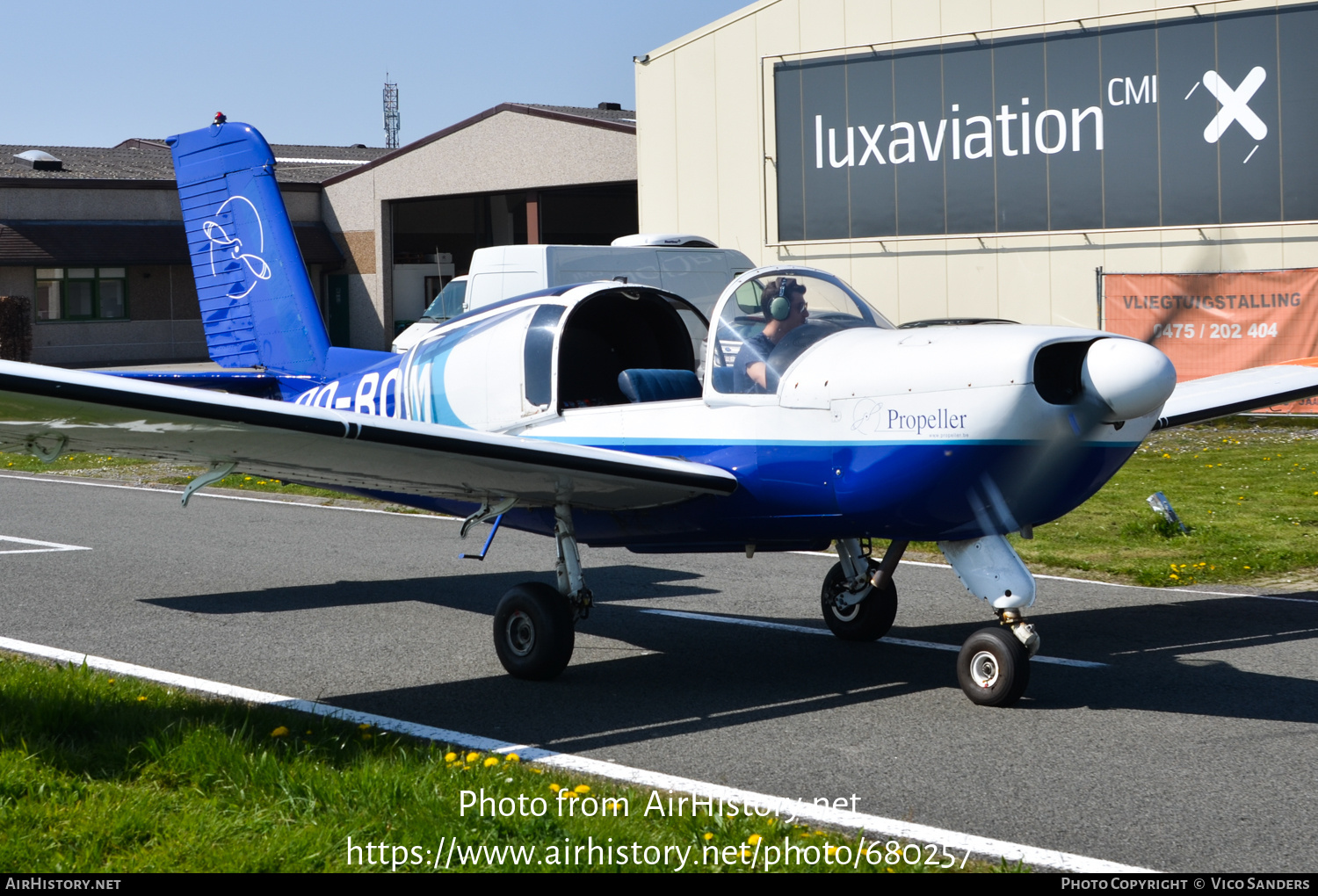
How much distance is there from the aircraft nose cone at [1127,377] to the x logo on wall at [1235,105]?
16872 millimetres

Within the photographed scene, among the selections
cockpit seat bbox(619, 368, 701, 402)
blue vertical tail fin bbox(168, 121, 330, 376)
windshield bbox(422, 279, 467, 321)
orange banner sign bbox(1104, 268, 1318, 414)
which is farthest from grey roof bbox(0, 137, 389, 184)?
cockpit seat bbox(619, 368, 701, 402)

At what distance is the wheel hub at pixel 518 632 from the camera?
264 inches

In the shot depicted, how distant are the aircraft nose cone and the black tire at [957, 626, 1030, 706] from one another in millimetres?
1139

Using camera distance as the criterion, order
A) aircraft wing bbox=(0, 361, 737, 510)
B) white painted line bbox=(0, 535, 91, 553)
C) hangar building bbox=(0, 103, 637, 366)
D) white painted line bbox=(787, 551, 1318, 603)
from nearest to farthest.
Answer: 1. aircraft wing bbox=(0, 361, 737, 510)
2. white painted line bbox=(787, 551, 1318, 603)
3. white painted line bbox=(0, 535, 91, 553)
4. hangar building bbox=(0, 103, 637, 366)

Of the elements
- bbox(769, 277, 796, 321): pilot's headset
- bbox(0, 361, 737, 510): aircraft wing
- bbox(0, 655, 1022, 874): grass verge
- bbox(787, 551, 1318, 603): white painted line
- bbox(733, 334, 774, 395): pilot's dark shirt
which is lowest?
bbox(787, 551, 1318, 603): white painted line

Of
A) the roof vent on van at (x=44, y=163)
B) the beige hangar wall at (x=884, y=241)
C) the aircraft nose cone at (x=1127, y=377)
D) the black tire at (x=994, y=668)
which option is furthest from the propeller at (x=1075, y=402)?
the roof vent on van at (x=44, y=163)

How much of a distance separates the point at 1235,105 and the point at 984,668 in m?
17.3

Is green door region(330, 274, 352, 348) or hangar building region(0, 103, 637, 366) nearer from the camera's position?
hangar building region(0, 103, 637, 366)

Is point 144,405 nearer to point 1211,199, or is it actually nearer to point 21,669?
point 21,669

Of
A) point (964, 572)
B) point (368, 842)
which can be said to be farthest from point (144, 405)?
point (964, 572)

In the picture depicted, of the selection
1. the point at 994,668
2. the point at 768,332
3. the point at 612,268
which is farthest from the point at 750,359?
the point at 612,268

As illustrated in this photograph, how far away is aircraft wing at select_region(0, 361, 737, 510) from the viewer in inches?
200

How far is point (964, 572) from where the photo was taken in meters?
6.07

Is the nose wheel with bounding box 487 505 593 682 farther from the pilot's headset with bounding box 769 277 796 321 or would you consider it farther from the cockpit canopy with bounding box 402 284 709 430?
the pilot's headset with bounding box 769 277 796 321
